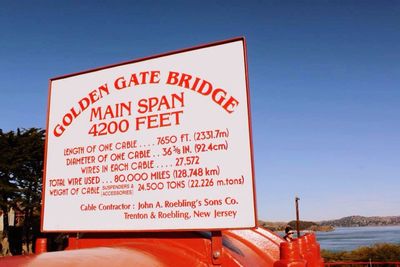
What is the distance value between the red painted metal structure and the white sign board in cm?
18

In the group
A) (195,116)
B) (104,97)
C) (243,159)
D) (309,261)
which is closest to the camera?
(243,159)

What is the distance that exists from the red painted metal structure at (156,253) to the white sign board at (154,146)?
178 mm

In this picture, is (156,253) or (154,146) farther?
(154,146)

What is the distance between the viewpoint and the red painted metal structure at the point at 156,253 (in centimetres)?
279

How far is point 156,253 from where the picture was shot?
386 centimetres

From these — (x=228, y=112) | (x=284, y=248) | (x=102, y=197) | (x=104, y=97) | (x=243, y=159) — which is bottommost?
(x=284, y=248)

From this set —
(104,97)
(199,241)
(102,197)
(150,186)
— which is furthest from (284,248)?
(104,97)

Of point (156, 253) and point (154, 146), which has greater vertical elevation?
point (154, 146)

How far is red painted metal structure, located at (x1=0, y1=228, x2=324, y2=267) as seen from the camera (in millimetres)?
2785

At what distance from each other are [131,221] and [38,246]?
1.27m

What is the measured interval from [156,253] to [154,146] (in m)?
1.36

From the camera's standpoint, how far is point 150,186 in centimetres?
462

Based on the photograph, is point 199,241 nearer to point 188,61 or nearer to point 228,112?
point 228,112

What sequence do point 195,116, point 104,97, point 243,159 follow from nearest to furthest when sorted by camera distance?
1. point 243,159
2. point 195,116
3. point 104,97
